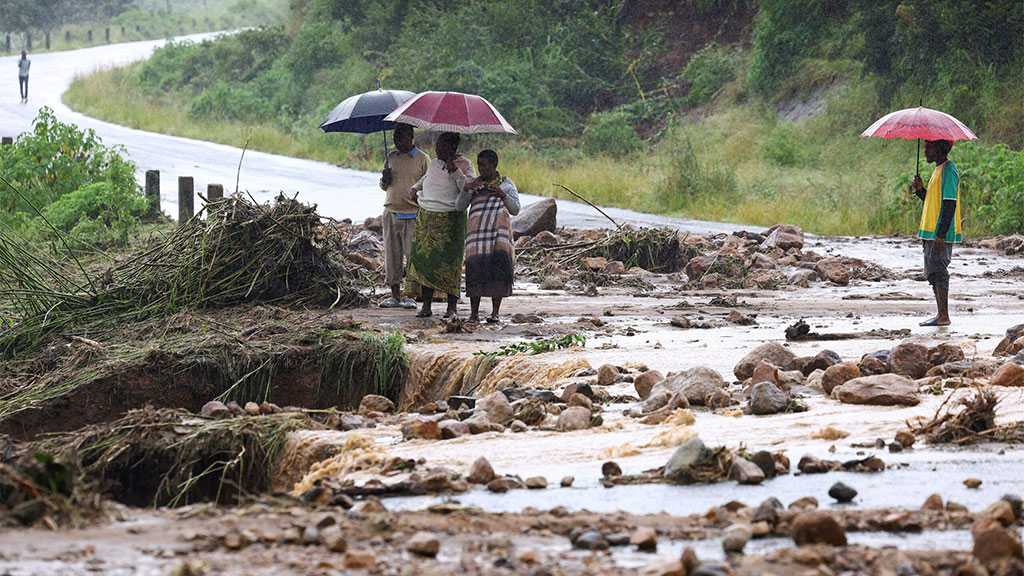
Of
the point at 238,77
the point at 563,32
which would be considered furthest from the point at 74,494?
the point at 238,77

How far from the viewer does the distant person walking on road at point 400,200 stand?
11516 millimetres

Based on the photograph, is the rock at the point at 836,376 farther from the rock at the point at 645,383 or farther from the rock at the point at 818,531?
the rock at the point at 818,531

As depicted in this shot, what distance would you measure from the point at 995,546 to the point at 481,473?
219 centimetres

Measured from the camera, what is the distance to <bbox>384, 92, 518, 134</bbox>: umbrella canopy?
33.4ft

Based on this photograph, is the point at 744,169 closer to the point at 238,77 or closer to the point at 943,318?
the point at 943,318

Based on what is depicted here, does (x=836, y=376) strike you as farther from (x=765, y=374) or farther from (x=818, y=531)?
(x=818, y=531)

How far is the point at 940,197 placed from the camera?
10344 millimetres

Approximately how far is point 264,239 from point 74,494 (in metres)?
6.64

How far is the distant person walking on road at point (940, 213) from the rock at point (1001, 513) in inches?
212

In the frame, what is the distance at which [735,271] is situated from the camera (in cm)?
1456

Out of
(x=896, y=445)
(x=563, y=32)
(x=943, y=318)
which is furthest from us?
(x=563, y=32)

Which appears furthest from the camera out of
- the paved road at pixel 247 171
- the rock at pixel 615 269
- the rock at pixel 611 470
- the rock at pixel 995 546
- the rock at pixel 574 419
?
the paved road at pixel 247 171

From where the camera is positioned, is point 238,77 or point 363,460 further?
point 238,77

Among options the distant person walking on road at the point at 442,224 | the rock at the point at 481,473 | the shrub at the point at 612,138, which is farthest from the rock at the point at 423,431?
the shrub at the point at 612,138
